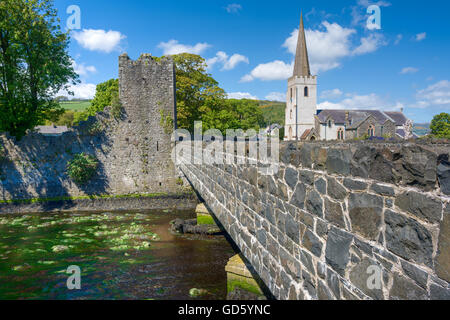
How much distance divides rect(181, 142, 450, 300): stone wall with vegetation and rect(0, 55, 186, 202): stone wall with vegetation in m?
15.7

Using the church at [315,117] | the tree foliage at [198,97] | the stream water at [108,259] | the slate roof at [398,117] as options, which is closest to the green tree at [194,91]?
the tree foliage at [198,97]

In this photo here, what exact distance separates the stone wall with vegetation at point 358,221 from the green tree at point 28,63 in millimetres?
18968

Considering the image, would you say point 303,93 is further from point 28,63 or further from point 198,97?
point 28,63

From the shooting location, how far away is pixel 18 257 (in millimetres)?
11328

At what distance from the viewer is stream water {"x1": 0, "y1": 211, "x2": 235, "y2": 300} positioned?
8.85 m

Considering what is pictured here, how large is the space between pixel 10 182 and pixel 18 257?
915 cm

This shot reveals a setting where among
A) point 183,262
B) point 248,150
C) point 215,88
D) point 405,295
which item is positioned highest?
point 215,88

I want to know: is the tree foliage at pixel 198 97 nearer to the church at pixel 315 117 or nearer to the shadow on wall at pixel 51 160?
the shadow on wall at pixel 51 160

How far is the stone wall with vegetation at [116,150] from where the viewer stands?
18547mm

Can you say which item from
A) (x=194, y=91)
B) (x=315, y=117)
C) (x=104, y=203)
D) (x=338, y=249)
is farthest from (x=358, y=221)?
(x=315, y=117)

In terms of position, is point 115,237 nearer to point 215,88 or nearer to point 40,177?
point 40,177

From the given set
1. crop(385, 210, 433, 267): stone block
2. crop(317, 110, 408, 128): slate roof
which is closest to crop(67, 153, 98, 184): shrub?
crop(385, 210, 433, 267): stone block

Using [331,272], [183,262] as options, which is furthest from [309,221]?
[183,262]

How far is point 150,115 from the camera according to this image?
62.1 feet
